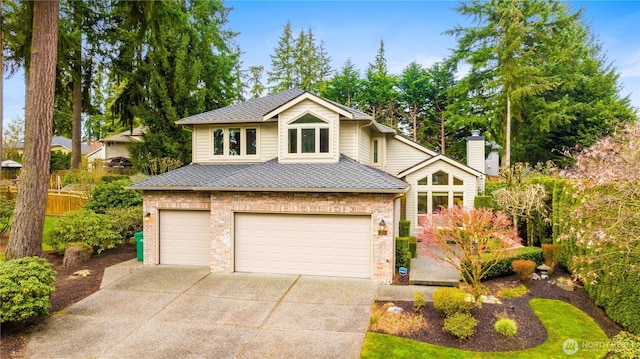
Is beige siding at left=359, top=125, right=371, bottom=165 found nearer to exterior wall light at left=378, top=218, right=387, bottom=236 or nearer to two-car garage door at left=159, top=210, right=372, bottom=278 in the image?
two-car garage door at left=159, top=210, right=372, bottom=278

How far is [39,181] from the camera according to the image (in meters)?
9.86

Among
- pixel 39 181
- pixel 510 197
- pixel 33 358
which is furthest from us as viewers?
pixel 510 197

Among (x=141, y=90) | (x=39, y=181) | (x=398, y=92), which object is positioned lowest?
(x=39, y=181)

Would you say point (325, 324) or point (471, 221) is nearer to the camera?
point (325, 324)

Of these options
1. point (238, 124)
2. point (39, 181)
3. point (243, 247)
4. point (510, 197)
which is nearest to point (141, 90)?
point (238, 124)

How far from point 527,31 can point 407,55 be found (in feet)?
46.8

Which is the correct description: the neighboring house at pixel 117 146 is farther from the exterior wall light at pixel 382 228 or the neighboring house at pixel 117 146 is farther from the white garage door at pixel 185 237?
the exterior wall light at pixel 382 228

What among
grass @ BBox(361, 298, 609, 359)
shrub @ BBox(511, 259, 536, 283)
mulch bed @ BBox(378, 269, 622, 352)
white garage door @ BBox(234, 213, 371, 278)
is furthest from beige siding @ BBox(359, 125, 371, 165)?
grass @ BBox(361, 298, 609, 359)

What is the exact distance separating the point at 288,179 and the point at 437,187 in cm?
810

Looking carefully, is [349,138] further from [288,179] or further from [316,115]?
[288,179]

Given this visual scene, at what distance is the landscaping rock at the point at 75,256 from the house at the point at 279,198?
6.88ft

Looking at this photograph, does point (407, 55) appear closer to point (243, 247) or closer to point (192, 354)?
point (243, 247)

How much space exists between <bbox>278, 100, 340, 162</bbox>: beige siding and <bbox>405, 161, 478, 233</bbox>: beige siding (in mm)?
5317

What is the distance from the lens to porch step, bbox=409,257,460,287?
973 cm
